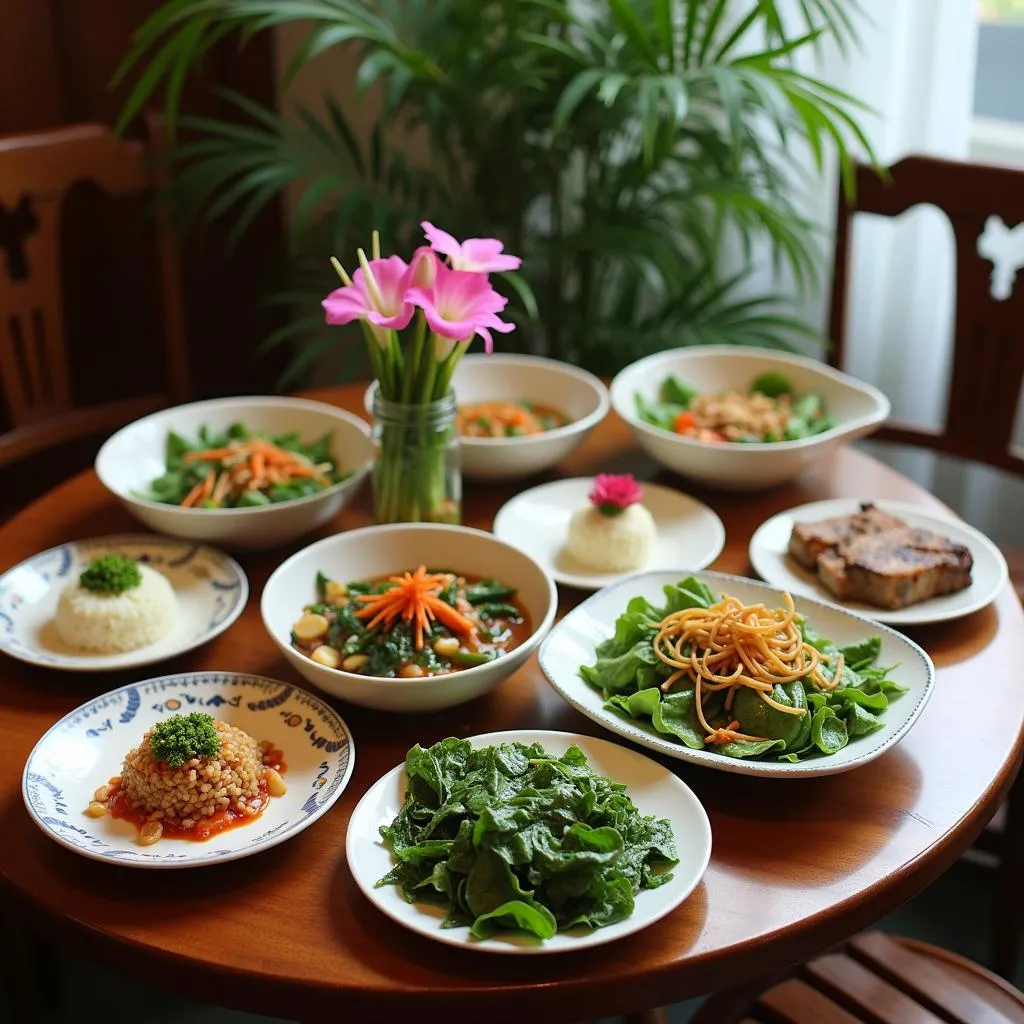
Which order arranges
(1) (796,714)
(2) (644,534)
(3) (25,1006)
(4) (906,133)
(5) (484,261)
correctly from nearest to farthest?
(1) (796,714) → (5) (484,261) → (2) (644,534) → (3) (25,1006) → (4) (906,133)

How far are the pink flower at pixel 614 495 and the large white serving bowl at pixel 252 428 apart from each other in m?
0.39

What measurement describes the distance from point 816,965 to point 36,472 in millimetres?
2644

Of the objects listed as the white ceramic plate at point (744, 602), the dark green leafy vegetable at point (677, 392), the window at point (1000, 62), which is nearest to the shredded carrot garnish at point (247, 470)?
the white ceramic plate at point (744, 602)

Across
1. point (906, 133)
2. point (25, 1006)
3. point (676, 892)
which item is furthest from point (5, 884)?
point (906, 133)

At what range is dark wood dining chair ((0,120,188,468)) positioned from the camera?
103 inches

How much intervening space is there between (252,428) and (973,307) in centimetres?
159

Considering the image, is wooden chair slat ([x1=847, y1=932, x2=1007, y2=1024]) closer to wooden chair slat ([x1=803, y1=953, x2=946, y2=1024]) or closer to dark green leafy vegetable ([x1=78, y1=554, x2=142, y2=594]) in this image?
wooden chair slat ([x1=803, y1=953, x2=946, y2=1024])

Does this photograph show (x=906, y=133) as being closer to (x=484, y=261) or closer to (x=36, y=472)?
(x=484, y=261)

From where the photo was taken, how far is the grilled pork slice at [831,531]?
5.99 ft

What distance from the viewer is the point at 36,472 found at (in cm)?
353

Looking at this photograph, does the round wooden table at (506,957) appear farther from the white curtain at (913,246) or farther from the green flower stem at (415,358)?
the white curtain at (913,246)

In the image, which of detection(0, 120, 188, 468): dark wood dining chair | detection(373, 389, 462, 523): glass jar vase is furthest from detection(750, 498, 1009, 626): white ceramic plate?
detection(0, 120, 188, 468): dark wood dining chair

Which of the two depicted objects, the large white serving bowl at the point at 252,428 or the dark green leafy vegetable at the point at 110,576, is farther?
the large white serving bowl at the point at 252,428

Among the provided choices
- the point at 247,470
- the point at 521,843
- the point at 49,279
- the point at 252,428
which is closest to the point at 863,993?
the point at 521,843
